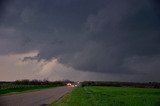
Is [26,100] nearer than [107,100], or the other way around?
[26,100]

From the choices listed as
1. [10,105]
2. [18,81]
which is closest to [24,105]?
[10,105]

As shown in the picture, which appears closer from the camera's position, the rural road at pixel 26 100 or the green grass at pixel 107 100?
the rural road at pixel 26 100

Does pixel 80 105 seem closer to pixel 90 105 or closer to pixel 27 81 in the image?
pixel 90 105

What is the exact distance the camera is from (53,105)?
36.7m

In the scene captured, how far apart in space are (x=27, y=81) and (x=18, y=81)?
5.16 metres

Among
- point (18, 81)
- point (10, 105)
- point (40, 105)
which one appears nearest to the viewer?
point (10, 105)

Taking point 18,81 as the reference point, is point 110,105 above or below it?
below

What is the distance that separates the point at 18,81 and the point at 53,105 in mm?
154435

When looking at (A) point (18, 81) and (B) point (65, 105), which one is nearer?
(B) point (65, 105)

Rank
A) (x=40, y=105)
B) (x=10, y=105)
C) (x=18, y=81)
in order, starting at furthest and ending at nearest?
(x=18, y=81), (x=40, y=105), (x=10, y=105)

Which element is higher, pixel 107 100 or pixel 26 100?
pixel 26 100

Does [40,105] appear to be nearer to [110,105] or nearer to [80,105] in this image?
[80,105]

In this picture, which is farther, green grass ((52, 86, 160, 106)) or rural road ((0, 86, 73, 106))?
green grass ((52, 86, 160, 106))

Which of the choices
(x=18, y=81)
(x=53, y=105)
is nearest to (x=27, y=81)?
(x=18, y=81)
